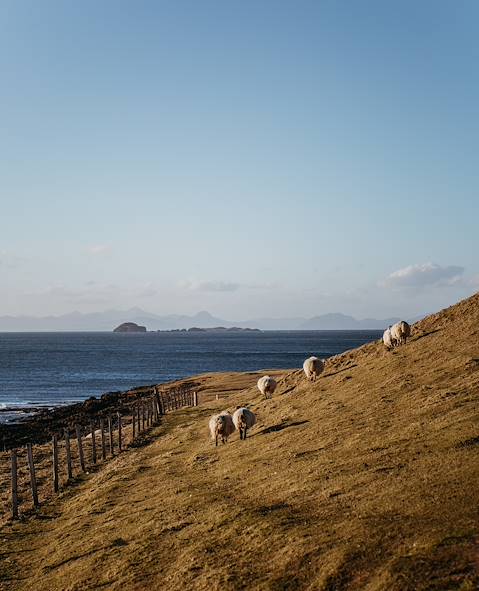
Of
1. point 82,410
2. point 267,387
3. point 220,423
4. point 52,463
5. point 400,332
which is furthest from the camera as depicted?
point 82,410

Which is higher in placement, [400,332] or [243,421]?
[400,332]

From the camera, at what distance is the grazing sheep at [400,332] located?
144 ft

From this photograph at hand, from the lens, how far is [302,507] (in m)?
19.0

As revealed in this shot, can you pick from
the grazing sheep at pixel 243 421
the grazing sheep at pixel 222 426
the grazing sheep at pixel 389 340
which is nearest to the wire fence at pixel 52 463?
the grazing sheep at pixel 222 426

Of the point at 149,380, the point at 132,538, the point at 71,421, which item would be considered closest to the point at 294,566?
the point at 132,538

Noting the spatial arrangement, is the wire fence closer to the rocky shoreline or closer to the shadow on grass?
the rocky shoreline

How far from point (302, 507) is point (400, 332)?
26884mm

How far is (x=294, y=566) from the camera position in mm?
14836

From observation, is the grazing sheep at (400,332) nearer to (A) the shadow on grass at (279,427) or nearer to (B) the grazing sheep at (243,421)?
(A) the shadow on grass at (279,427)

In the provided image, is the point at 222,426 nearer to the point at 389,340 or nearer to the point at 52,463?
the point at 52,463

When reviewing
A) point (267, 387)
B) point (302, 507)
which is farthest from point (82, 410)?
point (302, 507)

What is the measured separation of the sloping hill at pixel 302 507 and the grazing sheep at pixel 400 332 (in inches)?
304

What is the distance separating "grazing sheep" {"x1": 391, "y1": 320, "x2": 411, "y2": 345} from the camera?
43875 mm

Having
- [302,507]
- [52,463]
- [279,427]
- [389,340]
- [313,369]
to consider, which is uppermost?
[389,340]
